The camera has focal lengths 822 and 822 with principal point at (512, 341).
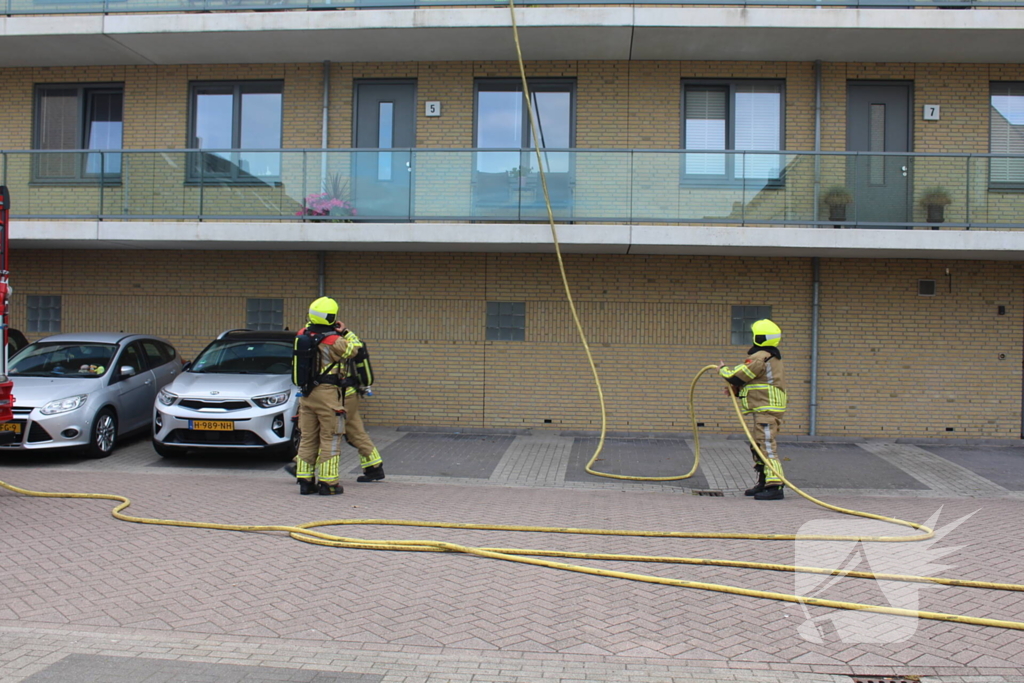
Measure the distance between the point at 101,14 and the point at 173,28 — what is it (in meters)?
1.28

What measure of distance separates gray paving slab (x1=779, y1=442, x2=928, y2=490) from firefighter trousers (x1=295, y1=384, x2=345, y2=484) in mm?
5271

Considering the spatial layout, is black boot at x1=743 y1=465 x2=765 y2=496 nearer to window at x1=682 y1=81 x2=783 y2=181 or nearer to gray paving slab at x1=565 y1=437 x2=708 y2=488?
gray paving slab at x1=565 y1=437 x2=708 y2=488

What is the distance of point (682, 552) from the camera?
619cm

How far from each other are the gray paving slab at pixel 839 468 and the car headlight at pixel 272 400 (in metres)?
6.13

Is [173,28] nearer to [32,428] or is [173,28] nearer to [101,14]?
[101,14]

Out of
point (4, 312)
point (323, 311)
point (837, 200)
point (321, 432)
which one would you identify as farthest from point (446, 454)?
point (837, 200)

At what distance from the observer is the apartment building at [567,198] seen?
39.4 ft

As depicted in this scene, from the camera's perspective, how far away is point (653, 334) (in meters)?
12.9

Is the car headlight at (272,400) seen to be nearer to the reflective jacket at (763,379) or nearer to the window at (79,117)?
the reflective jacket at (763,379)

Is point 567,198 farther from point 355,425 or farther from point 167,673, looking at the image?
point 167,673

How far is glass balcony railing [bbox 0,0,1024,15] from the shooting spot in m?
12.2

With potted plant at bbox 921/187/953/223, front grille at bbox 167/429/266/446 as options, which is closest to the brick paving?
front grille at bbox 167/429/266/446

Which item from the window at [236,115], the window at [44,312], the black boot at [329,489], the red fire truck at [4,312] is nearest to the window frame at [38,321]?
the window at [44,312]

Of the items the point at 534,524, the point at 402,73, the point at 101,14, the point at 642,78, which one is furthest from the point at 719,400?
the point at 101,14
